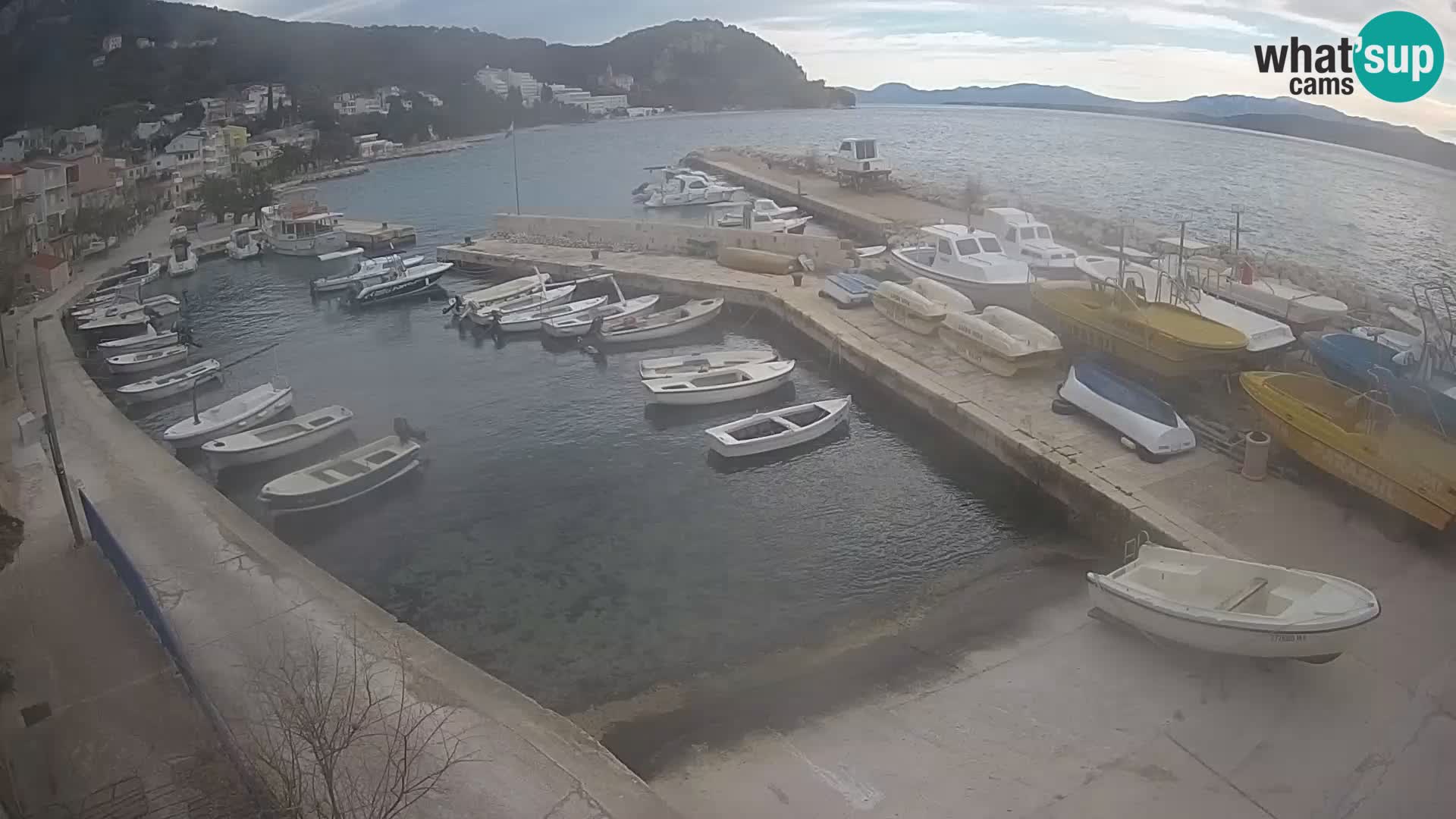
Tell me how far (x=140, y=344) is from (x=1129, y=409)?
20.5 metres

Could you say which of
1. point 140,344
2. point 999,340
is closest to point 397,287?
point 140,344

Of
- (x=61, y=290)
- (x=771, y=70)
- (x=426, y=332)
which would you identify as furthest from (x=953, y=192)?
(x=771, y=70)

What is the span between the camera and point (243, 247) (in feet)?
107

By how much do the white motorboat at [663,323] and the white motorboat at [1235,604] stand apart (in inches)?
489

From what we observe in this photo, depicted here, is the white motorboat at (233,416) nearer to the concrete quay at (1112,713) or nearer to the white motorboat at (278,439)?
the white motorboat at (278,439)

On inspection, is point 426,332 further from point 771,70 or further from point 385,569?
point 771,70

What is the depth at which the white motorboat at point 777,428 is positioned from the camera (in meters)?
13.6

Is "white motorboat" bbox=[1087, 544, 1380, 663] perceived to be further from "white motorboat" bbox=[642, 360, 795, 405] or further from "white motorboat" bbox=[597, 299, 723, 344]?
"white motorboat" bbox=[597, 299, 723, 344]

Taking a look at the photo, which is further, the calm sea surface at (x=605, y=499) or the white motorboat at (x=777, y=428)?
the white motorboat at (x=777, y=428)

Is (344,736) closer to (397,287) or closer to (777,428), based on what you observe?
(777,428)

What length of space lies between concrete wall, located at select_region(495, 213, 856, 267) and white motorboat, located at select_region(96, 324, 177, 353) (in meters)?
11.6

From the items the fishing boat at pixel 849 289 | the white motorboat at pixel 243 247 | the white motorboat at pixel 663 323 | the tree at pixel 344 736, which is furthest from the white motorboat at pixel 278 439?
the white motorboat at pixel 243 247

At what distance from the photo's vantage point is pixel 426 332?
869 inches

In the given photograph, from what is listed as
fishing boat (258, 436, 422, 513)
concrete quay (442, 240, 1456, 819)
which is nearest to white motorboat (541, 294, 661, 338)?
fishing boat (258, 436, 422, 513)
